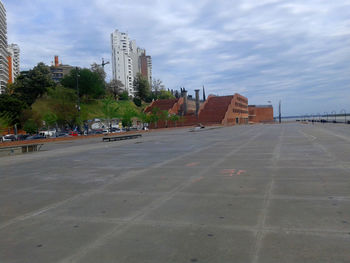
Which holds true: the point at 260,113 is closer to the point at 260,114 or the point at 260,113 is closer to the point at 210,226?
the point at 260,114

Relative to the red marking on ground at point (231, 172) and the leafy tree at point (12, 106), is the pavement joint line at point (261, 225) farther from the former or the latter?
the leafy tree at point (12, 106)

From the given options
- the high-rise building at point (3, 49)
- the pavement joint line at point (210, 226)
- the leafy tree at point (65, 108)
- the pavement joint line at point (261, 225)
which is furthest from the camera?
the high-rise building at point (3, 49)

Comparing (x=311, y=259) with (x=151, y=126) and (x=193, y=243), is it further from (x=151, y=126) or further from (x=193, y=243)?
(x=151, y=126)

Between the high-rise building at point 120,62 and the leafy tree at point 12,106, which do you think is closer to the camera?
the leafy tree at point 12,106

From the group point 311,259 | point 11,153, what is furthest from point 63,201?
point 11,153

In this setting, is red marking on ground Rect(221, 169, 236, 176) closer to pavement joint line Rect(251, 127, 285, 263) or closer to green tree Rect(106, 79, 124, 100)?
pavement joint line Rect(251, 127, 285, 263)

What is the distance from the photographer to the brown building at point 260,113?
519 feet

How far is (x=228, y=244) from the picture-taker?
15.0 feet

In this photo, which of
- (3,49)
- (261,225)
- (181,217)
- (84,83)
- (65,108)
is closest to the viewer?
(261,225)

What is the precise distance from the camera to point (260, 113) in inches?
6348

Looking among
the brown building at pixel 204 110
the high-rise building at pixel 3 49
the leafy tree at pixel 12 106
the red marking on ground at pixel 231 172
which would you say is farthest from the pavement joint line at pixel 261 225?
the high-rise building at pixel 3 49

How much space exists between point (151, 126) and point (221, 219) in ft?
281

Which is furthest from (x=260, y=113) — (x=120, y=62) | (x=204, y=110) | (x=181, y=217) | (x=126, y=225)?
(x=126, y=225)

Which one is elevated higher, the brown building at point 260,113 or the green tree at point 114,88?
the green tree at point 114,88
